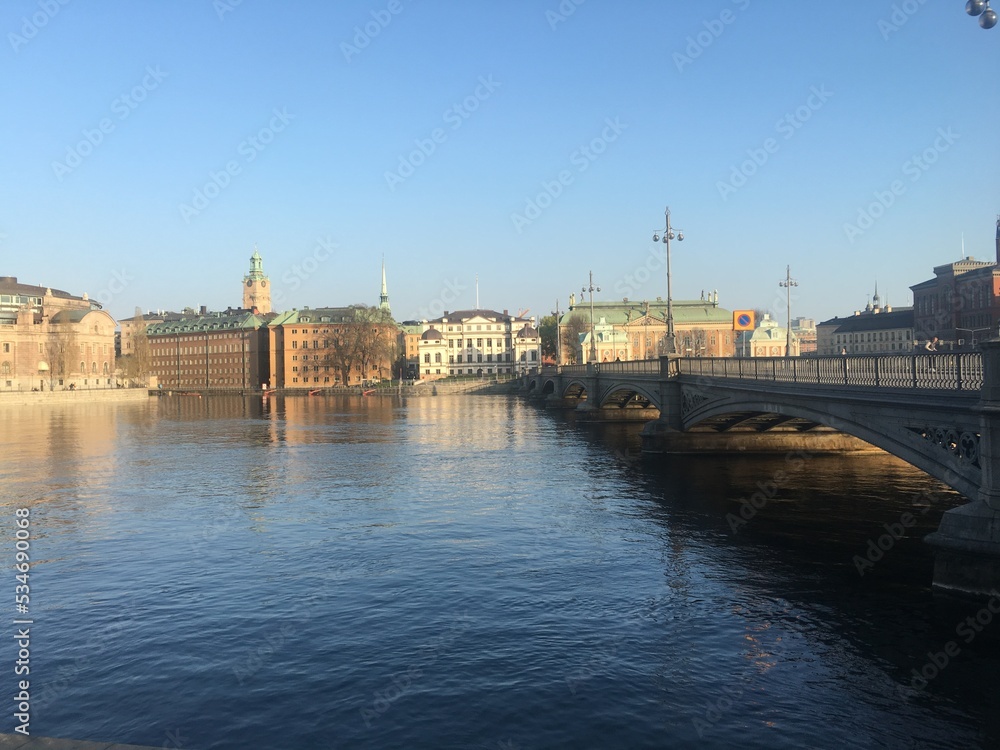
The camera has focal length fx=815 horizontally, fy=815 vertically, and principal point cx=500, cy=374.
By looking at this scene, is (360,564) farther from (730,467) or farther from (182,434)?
(182,434)

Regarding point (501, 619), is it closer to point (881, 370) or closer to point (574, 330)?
point (881, 370)

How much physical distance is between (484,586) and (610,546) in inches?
232

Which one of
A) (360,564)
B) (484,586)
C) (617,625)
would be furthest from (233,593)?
(617,625)

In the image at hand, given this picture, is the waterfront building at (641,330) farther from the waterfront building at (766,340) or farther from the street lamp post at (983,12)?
the street lamp post at (983,12)

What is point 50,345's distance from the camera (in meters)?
155

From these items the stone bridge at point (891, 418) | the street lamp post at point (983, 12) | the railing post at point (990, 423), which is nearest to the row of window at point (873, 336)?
the stone bridge at point (891, 418)

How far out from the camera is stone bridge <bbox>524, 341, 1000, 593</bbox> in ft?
56.6

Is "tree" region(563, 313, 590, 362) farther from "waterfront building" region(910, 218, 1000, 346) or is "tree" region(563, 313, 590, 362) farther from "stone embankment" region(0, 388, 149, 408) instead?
"stone embankment" region(0, 388, 149, 408)

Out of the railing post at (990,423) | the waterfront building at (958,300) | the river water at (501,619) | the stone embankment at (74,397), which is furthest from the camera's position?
the stone embankment at (74,397)

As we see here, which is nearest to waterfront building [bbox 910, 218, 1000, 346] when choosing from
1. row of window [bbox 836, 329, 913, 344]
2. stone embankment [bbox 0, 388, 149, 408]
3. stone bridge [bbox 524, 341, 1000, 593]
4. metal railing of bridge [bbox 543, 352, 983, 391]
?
row of window [bbox 836, 329, 913, 344]

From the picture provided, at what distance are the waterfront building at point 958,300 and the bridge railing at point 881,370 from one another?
8081 cm

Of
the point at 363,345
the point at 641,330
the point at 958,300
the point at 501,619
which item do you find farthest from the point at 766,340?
the point at 501,619

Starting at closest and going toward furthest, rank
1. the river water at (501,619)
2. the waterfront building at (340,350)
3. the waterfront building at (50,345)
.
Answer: the river water at (501,619) < the waterfront building at (50,345) < the waterfront building at (340,350)

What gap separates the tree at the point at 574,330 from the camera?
180m
